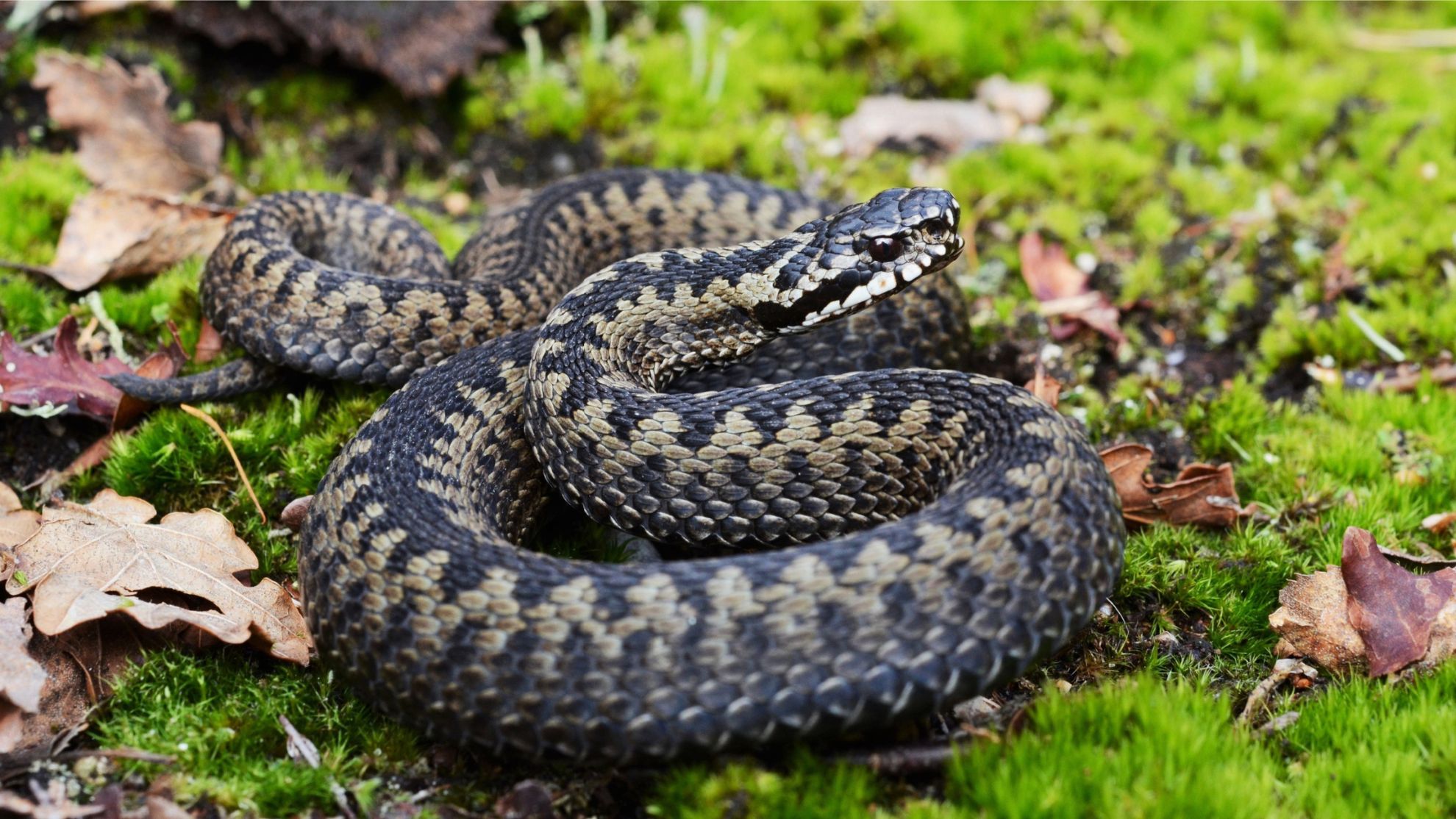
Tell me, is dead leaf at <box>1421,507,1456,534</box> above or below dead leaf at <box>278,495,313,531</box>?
below

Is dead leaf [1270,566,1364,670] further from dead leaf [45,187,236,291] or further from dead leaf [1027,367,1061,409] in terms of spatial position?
dead leaf [45,187,236,291]

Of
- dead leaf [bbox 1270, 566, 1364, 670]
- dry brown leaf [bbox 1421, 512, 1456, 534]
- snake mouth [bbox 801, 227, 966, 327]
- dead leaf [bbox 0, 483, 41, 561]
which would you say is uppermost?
snake mouth [bbox 801, 227, 966, 327]

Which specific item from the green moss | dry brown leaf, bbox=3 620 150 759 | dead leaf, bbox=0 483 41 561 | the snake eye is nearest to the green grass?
the green moss

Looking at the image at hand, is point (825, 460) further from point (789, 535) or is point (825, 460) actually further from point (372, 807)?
point (372, 807)

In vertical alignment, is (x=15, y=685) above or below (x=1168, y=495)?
above

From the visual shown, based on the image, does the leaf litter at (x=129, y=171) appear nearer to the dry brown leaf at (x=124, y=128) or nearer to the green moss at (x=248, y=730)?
the dry brown leaf at (x=124, y=128)

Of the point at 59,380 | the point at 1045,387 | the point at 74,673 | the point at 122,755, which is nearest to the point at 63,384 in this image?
the point at 59,380

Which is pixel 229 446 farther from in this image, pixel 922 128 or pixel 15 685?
pixel 922 128
